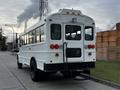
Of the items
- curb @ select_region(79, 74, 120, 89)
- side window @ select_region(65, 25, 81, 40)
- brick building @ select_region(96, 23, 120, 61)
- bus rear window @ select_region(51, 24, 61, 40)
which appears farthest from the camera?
brick building @ select_region(96, 23, 120, 61)

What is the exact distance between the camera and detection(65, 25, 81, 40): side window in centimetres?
1073

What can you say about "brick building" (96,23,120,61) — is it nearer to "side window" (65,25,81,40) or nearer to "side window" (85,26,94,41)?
"side window" (85,26,94,41)

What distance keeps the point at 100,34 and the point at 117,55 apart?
3201 mm

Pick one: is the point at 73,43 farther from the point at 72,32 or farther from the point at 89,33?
the point at 89,33

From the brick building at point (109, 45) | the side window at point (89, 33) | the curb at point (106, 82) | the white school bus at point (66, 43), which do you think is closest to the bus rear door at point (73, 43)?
the white school bus at point (66, 43)

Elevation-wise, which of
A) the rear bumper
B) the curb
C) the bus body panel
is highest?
the bus body panel

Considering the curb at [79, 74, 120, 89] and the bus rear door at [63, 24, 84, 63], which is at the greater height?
the bus rear door at [63, 24, 84, 63]

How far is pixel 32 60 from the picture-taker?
1265cm

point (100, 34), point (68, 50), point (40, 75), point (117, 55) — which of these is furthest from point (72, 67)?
point (100, 34)

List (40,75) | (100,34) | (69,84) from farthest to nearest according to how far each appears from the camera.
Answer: (100,34) < (40,75) < (69,84)

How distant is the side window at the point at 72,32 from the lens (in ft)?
35.2

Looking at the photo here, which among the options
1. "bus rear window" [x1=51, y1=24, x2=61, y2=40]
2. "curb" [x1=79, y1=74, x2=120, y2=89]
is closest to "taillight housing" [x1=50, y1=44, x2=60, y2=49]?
"bus rear window" [x1=51, y1=24, x2=61, y2=40]

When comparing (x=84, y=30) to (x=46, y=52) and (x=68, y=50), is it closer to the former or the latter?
(x=68, y=50)

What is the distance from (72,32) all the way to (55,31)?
0.73m
